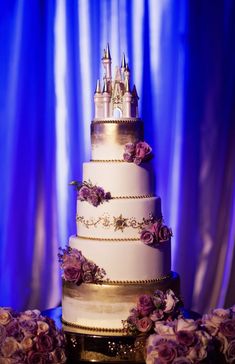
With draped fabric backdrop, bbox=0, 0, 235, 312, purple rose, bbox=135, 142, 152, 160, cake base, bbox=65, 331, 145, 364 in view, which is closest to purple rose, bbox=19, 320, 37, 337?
cake base, bbox=65, 331, 145, 364

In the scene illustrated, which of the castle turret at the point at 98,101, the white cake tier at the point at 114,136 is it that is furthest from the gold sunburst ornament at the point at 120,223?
the castle turret at the point at 98,101

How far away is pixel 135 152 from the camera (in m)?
2.44

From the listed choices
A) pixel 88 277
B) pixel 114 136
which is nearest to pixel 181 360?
pixel 88 277

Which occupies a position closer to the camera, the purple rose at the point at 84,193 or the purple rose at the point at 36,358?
the purple rose at the point at 36,358

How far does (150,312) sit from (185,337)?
21cm

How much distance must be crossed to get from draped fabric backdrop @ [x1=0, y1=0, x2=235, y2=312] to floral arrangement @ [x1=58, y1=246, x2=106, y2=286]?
1.00 metres

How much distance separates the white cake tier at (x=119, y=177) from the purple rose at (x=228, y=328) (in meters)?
0.60

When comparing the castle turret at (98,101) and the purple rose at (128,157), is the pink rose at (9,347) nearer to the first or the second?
the purple rose at (128,157)

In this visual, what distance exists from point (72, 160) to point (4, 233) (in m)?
0.54

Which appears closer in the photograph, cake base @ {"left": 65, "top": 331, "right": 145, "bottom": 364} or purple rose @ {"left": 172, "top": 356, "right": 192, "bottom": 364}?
purple rose @ {"left": 172, "top": 356, "right": 192, "bottom": 364}

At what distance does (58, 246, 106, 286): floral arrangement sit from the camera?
2410mm

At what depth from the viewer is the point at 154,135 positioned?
3.43m

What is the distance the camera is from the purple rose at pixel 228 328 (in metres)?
2.37

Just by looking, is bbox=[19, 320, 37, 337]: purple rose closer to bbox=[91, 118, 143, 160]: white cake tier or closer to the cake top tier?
bbox=[91, 118, 143, 160]: white cake tier
